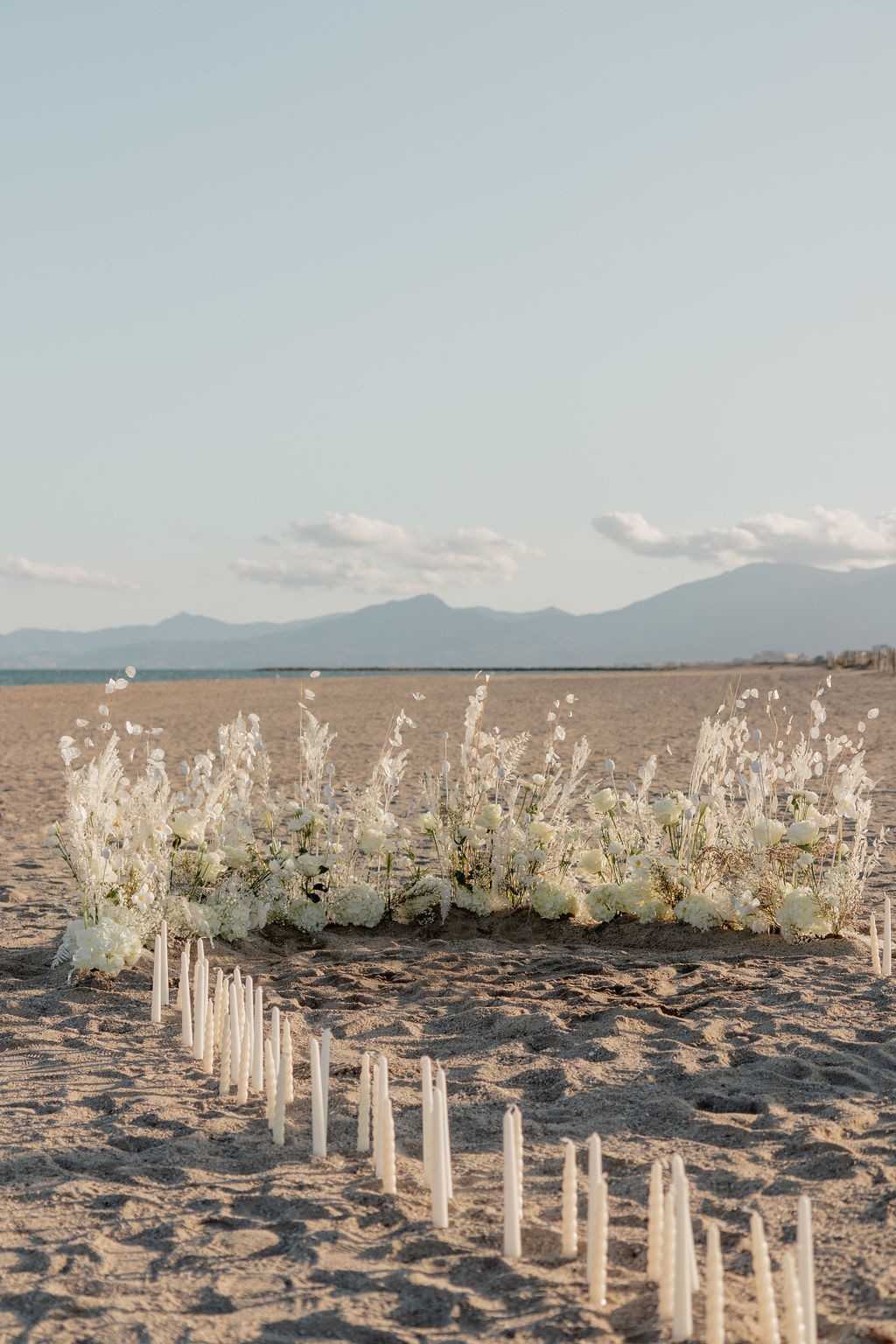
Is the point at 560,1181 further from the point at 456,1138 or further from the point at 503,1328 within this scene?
the point at 503,1328

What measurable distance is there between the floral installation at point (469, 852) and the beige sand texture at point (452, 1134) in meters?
0.17

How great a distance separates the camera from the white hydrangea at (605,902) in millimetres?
6449

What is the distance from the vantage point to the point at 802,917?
19.4 ft

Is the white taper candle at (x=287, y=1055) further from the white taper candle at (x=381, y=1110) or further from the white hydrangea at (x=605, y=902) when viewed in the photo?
the white hydrangea at (x=605, y=902)

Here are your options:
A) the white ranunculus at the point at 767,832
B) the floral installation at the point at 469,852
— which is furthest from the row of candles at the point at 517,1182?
the white ranunculus at the point at 767,832

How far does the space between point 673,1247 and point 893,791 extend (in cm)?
970

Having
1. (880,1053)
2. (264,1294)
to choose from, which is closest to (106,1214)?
(264,1294)

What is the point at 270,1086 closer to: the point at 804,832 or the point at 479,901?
the point at 479,901

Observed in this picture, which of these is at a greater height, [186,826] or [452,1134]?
[186,826]

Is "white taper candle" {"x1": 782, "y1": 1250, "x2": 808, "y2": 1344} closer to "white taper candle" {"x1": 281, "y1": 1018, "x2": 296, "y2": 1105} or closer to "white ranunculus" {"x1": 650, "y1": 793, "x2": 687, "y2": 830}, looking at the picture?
"white taper candle" {"x1": 281, "y1": 1018, "x2": 296, "y2": 1105}

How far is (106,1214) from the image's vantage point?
3121 mm

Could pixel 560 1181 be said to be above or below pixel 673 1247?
below

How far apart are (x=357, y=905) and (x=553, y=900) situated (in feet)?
3.73

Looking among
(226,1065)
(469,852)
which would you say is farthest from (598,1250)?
(469,852)
